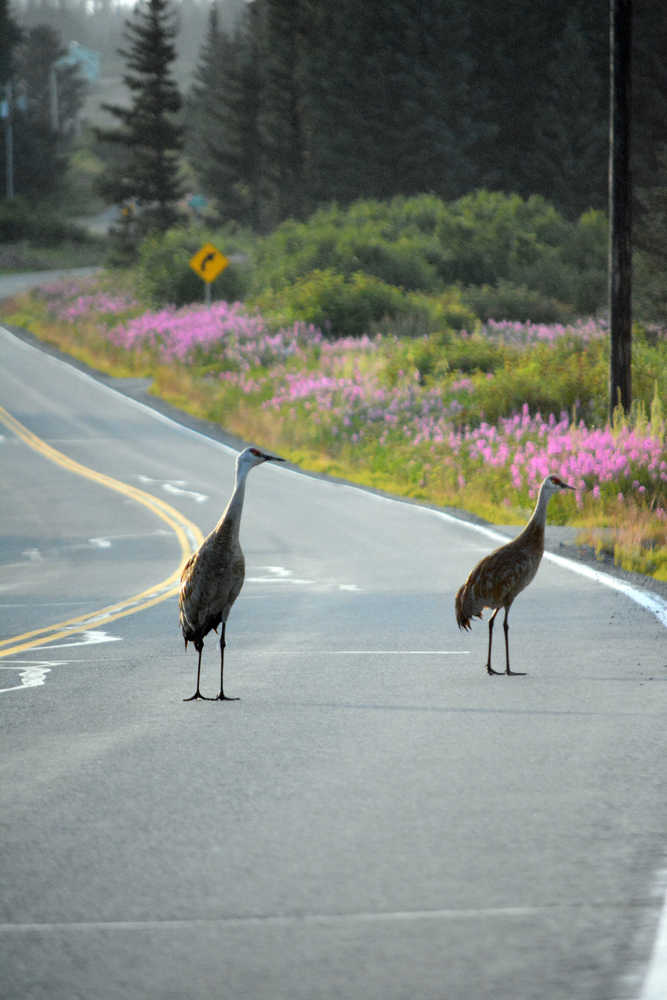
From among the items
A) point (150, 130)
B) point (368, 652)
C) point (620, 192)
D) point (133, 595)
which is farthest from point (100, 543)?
point (150, 130)

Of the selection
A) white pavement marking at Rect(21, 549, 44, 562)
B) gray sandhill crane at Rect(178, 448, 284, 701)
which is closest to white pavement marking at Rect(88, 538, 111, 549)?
white pavement marking at Rect(21, 549, 44, 562)

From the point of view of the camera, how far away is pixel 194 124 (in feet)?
545

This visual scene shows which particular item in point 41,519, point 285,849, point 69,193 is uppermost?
point 69,193

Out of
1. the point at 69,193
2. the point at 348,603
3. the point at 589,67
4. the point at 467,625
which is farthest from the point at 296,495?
the point at 69,193

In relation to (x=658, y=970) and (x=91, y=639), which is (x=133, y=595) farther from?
(x=658, y=970)

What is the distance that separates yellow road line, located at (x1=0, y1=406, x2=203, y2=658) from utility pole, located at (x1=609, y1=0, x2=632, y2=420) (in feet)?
22.0

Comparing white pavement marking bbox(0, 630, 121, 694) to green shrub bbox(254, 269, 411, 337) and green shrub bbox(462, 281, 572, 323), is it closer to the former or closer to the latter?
green shrub bbox(254, 269, 411, 337)

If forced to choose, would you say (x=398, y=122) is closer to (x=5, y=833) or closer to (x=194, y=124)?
(x=194, y=124)

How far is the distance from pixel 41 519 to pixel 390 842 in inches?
805

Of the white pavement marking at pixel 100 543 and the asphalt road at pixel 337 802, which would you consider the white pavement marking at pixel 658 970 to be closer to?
the asphalt road at pixel 337 802

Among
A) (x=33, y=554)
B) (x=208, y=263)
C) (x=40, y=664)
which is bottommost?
(x=33, y=554)

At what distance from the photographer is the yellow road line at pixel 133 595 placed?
14070 mm

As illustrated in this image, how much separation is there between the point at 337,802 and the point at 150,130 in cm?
9007

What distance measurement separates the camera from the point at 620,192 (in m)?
22.7
